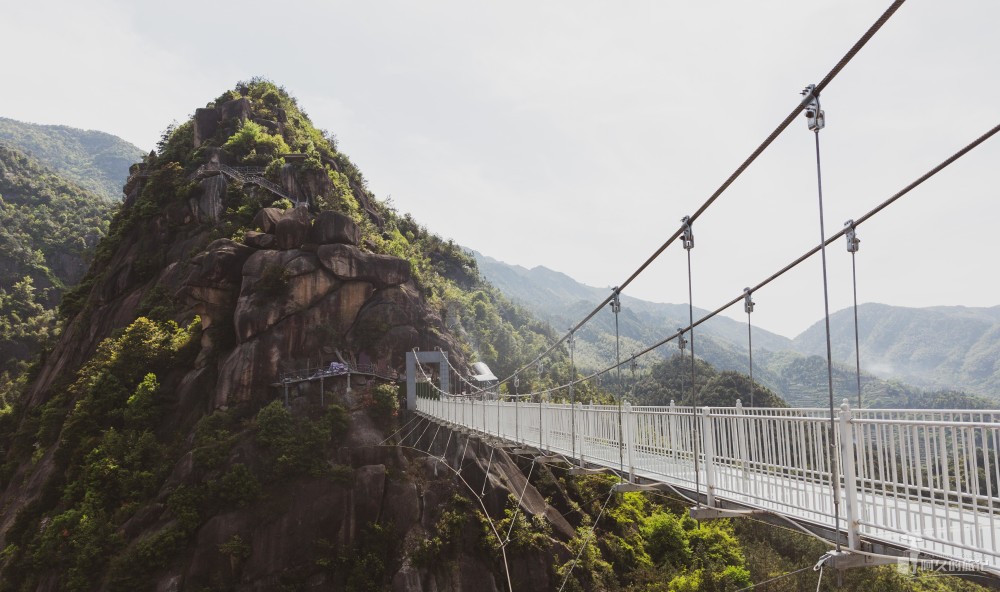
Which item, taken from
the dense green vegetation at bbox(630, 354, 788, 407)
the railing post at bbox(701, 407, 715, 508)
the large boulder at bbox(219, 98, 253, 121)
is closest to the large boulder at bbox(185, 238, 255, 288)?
the large boulder at bbox(219, 98, 253, 121)

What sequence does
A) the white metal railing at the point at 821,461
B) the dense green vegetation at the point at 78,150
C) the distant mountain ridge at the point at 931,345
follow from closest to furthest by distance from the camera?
the white metal railing at the point at 821,461
the distant mountain ridge at the point at 931,345
the dense green vegetation at the point at 78,150

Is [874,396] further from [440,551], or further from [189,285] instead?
[189,285]

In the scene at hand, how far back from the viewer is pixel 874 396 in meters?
52.0

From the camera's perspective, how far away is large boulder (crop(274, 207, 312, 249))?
82.1ft

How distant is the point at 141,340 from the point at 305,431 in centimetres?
774

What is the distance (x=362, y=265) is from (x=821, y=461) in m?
22.8

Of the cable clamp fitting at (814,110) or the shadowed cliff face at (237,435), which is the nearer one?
the cable clamp fitting at (814,110)

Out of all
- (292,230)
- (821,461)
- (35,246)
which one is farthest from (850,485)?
(35,246)

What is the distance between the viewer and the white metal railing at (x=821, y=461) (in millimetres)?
3154

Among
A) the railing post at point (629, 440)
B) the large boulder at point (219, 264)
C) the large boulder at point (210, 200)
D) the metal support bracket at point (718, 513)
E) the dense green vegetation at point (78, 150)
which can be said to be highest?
the dense green vegetation at point (78, 150)

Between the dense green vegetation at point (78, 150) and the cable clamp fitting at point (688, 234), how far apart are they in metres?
132

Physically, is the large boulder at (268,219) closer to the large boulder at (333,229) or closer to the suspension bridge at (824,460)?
the large boulder at (333,229)

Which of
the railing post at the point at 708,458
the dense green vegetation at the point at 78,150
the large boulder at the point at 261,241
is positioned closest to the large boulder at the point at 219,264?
the large boulder at the point at 261,241

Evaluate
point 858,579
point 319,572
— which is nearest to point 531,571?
point 319,572
